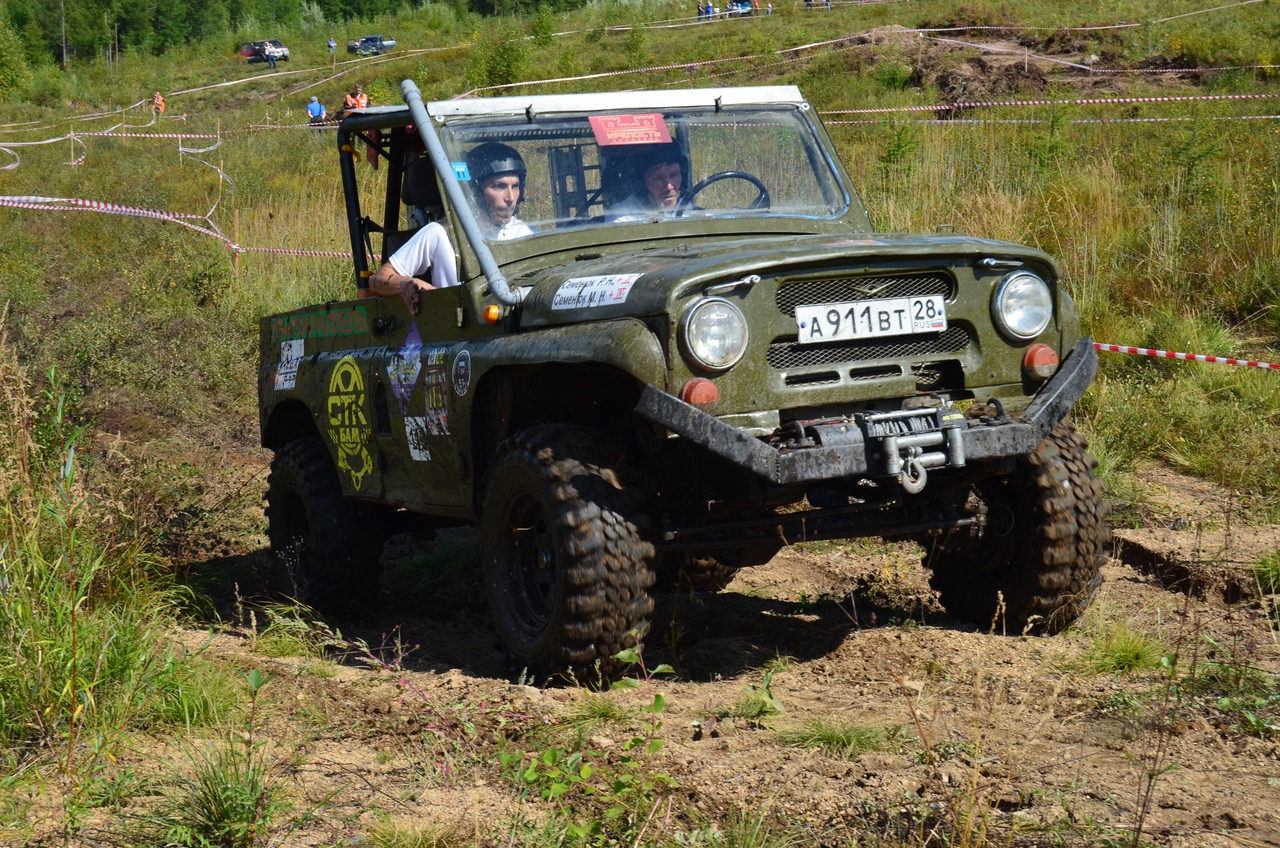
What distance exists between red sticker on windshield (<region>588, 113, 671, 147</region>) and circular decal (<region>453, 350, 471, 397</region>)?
117 centimetres

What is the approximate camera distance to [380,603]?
6.44m

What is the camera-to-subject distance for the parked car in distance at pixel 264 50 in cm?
5922

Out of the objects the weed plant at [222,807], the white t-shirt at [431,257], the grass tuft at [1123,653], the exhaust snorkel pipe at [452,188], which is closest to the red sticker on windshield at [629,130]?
the exhaust snorkel pipe at [452,188]

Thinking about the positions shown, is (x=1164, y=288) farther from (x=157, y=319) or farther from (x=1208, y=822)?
(x=157, y=319)

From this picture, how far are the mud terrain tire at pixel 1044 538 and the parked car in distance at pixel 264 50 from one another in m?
59.4

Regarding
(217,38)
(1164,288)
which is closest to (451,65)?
(217,38)

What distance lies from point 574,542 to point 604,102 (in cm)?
222

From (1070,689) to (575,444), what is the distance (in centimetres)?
175

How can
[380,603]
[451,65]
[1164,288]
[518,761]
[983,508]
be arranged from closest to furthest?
[518,761]
[983,508]
[380,603]
[1164,288]
[451,65]

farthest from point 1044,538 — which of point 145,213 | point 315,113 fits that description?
point 315,113

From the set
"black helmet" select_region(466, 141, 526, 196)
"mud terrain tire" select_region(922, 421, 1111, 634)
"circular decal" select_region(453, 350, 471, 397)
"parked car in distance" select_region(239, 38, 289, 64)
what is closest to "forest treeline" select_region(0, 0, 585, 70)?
"parked car in distance" select_region(239, 38, 289, 64)

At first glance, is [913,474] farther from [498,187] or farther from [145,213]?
[145,213]

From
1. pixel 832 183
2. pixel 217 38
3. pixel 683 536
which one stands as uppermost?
pixel 217 38

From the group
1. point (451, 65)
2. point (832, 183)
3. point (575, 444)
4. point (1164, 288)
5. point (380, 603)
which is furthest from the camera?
point (451, 65)
